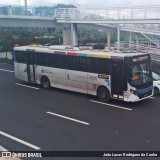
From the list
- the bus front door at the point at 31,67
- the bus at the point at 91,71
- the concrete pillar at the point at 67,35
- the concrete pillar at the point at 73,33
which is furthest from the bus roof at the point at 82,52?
the concrete pillar at the point at 67,35

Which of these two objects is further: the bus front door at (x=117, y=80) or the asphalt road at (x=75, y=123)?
the bus front door at (x=117, y=80)

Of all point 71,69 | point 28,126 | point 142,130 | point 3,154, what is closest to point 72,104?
point 71,69

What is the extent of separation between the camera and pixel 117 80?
16.0 metres

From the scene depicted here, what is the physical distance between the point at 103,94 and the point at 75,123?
4.07 m

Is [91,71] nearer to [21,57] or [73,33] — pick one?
[21,57]

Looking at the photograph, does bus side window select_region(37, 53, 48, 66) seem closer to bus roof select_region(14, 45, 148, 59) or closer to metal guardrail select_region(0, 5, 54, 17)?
bus roof select_region(14, 45, 148, 59)

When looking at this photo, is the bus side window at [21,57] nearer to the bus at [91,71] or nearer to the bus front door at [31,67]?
the bus at [91,71]

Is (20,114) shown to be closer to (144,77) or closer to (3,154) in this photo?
(3,154)

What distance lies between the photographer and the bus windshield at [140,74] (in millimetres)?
15844

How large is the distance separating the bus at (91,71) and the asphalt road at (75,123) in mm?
686

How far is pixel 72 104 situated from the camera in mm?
16438

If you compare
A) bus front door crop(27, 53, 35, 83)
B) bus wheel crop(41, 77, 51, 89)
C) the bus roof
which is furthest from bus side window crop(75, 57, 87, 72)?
bus front door crop(27, 53, 35, 83)

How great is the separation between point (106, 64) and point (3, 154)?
8.50 m

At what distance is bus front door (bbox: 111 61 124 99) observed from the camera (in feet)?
52.1
